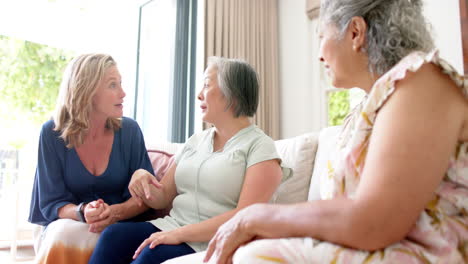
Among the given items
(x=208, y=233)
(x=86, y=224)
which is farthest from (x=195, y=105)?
(x=208, y=233)

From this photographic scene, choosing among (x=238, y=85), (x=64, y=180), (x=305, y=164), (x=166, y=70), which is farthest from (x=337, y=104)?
(x=64, y=180)

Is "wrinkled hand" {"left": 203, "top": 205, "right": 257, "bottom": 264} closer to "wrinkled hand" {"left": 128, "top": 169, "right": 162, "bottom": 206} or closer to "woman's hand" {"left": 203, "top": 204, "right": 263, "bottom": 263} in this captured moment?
"woman's hand" {"left": 203, "top": 204, "right": 263, "bottom": 263}

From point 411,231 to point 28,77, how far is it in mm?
4980

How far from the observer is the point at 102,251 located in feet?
4.06

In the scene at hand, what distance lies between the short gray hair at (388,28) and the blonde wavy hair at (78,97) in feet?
3.84

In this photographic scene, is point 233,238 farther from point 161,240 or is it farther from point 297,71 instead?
point 297,71

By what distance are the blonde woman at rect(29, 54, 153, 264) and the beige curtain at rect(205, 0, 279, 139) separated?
1.41 metres

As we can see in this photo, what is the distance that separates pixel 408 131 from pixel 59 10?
10.7 ft

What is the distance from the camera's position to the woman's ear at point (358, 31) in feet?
2.67

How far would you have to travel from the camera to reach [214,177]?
1324mm

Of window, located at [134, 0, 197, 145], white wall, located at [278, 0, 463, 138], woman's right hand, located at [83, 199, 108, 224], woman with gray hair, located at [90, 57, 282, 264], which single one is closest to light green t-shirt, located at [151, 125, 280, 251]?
woman with gray hair, located at [90, 57, 282, 264]

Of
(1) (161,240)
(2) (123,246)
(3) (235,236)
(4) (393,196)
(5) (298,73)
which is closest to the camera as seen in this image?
(4) (393,196)

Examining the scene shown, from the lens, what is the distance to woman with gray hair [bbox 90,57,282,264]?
1192 mm

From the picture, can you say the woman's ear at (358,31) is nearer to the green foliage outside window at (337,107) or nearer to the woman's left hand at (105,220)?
the woman's left hand at (105,220)
